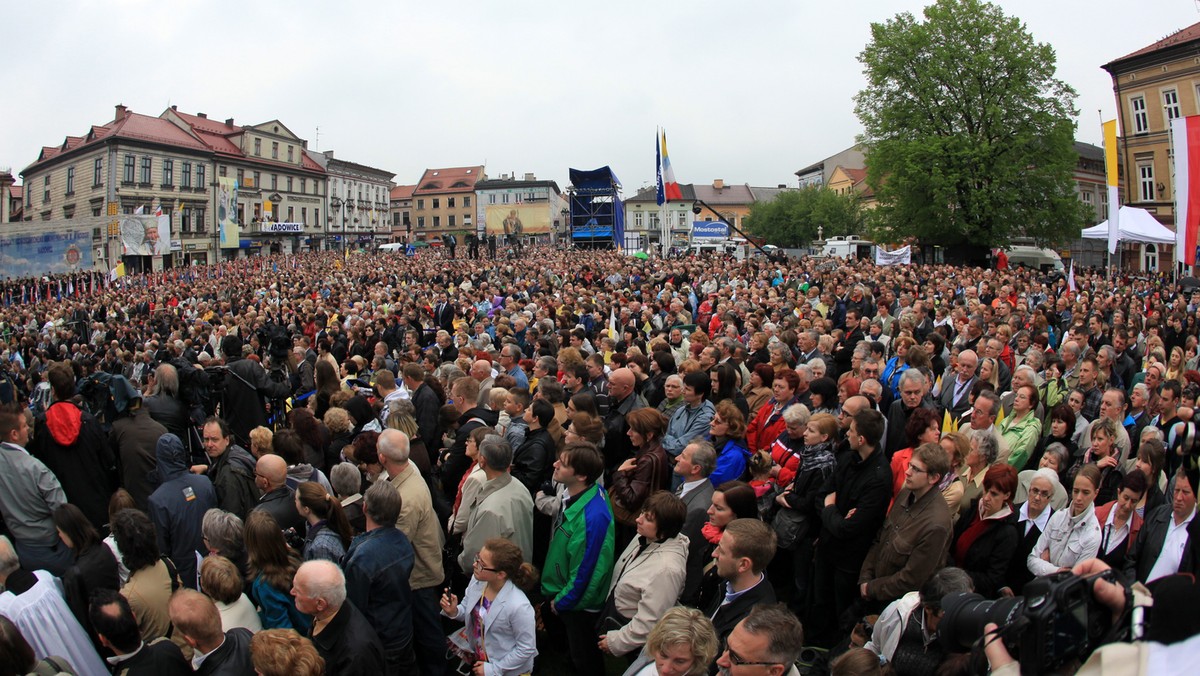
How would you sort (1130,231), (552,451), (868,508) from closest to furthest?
(868,508), (552,451), (1130,231)

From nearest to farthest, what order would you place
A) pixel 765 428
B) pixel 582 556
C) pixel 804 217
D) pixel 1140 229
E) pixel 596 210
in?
pixel 582 556 < pixel 765 428 < pixel 1140 229 < pixel 596 210 < pixel 804 217

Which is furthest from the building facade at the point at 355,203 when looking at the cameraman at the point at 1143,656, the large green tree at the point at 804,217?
the cameraman at the point at 1143,656

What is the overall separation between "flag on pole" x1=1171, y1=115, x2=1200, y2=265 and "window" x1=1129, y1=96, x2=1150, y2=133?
36.1m

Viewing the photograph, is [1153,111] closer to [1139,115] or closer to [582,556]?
[1139,115]

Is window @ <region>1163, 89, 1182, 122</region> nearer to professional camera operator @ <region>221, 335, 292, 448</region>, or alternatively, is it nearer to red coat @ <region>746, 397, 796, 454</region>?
red coat @ <region>746, 397, 796, 454</region>

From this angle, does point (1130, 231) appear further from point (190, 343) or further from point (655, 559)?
point (190, 343)

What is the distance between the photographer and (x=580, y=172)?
44438 mm

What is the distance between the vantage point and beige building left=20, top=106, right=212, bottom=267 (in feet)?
160

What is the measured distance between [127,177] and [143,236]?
23238 millimetres

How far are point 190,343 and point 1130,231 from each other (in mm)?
18384

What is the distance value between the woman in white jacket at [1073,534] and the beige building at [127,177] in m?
51.0

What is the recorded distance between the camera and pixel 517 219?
62781 millimetres

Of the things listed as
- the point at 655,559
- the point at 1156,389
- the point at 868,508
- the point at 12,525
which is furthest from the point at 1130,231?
the point at 12,525

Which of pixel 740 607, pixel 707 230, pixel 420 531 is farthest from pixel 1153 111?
pixel 420 531
